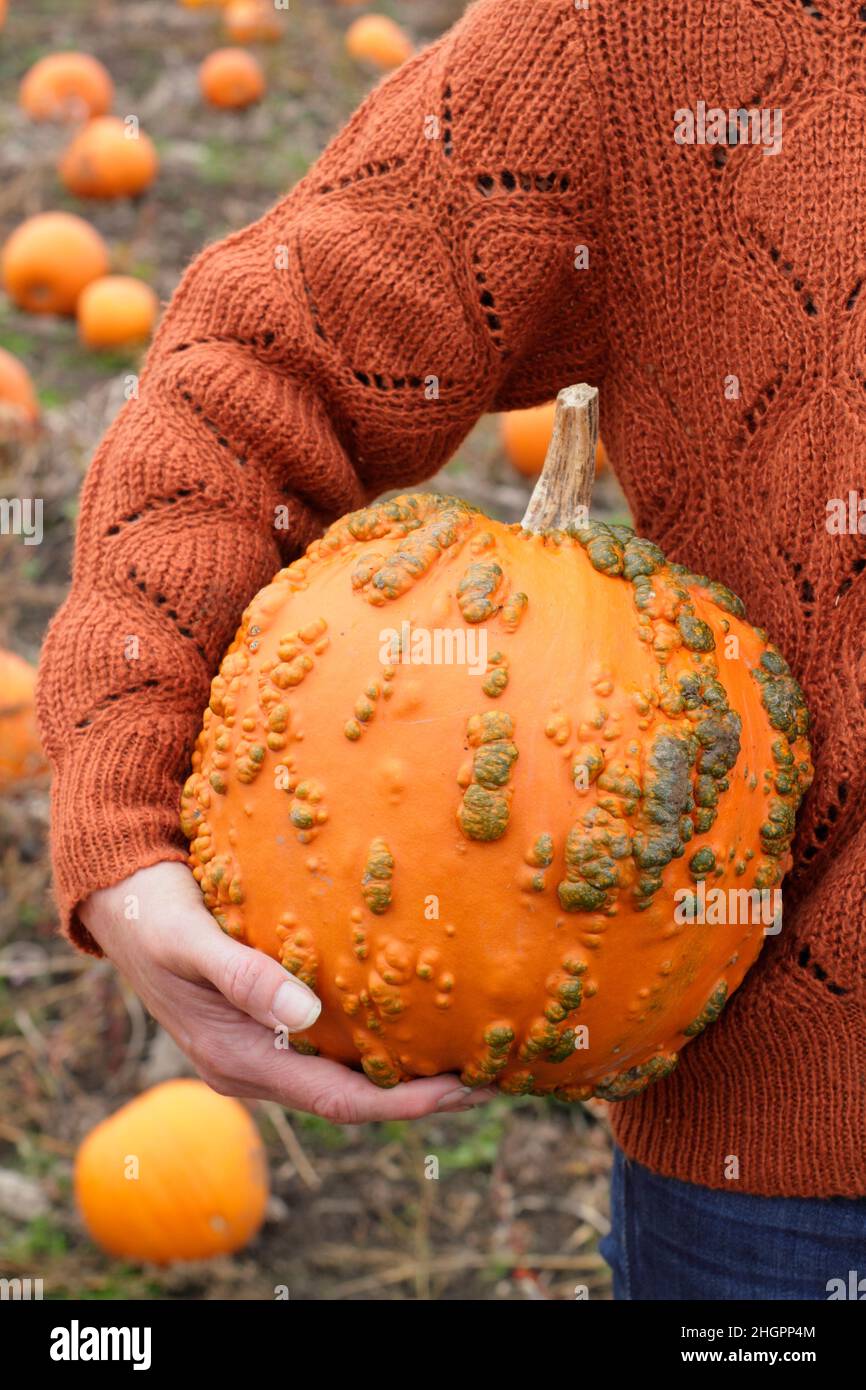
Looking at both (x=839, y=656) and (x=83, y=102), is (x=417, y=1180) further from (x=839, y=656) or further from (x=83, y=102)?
(x=83, y=102)

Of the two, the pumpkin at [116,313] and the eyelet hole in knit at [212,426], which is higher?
the pumpkin at [116,313]

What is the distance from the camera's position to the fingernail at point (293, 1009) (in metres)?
1.41

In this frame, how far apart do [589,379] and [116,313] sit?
4211mm

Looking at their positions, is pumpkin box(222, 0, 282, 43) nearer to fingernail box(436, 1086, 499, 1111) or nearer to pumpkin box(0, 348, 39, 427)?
pumpkin box(0, 348, 39, 427)

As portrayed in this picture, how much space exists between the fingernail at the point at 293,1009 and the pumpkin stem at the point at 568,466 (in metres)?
0.63

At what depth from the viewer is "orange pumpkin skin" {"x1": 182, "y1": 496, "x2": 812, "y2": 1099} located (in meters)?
1.45

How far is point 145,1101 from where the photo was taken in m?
3.24

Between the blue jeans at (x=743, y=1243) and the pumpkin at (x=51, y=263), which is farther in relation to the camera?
the pumpkin at (x=51, y=263)

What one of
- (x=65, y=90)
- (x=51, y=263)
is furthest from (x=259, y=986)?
(x=65, y=90)

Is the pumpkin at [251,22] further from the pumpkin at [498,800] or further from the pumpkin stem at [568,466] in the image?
the pumpkin at [498,800]

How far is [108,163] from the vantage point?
253 inches

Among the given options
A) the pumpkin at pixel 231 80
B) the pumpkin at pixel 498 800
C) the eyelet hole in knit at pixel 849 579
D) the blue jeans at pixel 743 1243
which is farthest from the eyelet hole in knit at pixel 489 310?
the pumpkin at pixel 231 80

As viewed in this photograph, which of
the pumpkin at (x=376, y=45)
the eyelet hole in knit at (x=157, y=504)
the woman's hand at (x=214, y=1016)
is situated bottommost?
the woman's hand at (x=214, y=1016)

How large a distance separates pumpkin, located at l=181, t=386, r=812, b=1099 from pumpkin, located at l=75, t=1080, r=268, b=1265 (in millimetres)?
Answer: 1696
